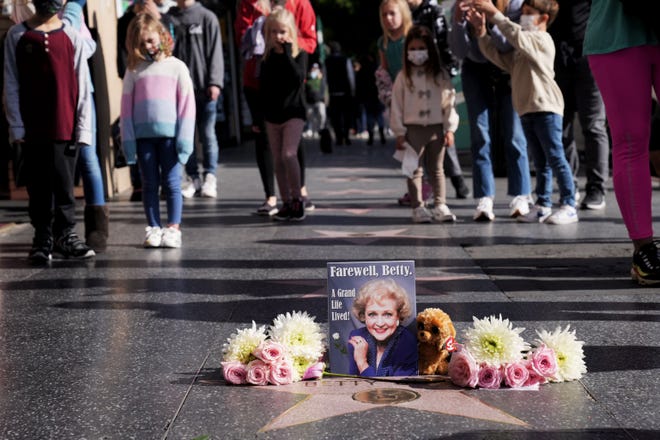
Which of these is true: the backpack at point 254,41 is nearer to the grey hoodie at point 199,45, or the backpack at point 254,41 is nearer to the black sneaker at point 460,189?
the grey hoodie at point 199,45

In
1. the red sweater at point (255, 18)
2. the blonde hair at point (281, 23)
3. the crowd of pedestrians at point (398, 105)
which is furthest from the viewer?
the red sweater at point (255, 18)

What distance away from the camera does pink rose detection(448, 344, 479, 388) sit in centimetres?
359

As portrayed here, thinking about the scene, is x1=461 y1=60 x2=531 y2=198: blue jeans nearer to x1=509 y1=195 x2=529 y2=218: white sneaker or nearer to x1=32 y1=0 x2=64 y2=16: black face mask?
x1=509 y1=195 x2=529 y2=218: white sneaker

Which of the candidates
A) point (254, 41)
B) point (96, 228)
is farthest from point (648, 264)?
point (254, 41)

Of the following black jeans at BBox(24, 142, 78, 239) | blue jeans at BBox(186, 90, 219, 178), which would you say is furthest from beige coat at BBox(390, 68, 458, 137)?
blue jeans at BBox(186, 90, 219, 178)

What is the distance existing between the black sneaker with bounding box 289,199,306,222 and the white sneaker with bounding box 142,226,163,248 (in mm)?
1538

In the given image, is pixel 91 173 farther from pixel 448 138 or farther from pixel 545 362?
pixel 545 362

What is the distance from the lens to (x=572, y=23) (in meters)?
8.66

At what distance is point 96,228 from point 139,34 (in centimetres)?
137

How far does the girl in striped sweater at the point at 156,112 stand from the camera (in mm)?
7480

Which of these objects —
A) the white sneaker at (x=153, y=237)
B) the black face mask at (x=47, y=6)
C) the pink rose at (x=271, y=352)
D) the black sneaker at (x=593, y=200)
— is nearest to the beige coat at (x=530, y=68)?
the black sneaker at (x=593, y=200)

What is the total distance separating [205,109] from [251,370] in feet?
25.0

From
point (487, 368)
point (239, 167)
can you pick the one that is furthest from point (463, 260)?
point (239, 167)

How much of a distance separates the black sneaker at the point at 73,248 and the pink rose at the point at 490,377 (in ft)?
13.7
